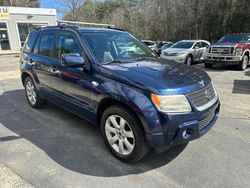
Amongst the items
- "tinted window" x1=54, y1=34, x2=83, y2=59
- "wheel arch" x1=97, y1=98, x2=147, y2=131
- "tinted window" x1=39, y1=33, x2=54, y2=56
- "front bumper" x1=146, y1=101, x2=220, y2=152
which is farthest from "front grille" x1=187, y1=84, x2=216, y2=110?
"tinted window" x1=39, y1=33, x2=54, y2=56

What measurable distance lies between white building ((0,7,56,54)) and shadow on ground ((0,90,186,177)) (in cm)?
2106

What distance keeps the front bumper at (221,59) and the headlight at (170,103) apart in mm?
9155

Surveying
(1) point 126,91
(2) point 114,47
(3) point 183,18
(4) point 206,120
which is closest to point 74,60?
(2) point 114,47

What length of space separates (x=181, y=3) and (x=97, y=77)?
25.1m

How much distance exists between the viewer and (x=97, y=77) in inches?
130

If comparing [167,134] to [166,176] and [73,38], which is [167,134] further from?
[73,38]

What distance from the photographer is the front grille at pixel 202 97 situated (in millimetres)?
2883

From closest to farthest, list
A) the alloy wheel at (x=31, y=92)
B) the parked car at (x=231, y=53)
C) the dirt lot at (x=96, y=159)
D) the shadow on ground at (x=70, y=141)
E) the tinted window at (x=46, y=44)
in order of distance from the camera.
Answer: the dirt lot at (x=96, y=159) < the shadow on ground at (x=70, y=141) < the tinted window at (x=46, y=44) < the alloy wheel at (x=31, y=92) < the parked car at (x=231, y=53)

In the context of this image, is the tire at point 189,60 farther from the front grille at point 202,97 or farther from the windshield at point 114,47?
the front grille at point 202,97

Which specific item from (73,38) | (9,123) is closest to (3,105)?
(9,123)

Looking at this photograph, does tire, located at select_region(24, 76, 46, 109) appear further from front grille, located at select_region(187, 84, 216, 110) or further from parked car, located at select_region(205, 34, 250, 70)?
parked car, located at select_region(205, 34, 250, 70)

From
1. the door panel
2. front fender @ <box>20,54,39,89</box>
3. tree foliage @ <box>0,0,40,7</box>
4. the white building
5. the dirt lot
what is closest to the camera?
the dirt lot

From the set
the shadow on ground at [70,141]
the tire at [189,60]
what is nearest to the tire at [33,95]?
the shadow on ground at [70,141]

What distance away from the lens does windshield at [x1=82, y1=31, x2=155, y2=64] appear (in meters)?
3.59
